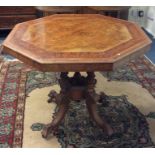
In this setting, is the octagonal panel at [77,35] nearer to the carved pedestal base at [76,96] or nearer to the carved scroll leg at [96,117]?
the carved pedestal base at [76,96]

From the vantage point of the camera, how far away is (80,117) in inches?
81.5

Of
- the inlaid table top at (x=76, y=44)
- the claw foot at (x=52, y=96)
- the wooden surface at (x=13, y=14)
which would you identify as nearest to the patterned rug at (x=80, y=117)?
the claw foot at (x=52, y=96)

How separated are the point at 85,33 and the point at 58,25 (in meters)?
0.27

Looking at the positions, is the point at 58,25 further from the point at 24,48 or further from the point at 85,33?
the point at 24,48

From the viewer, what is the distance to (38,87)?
253cm

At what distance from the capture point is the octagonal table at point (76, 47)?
1.41m

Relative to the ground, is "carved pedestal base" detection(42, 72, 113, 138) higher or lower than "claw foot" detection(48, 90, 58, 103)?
higher

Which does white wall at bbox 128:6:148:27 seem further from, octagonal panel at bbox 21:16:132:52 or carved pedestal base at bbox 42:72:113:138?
carved pedestal base at bbox 42:72:113:138

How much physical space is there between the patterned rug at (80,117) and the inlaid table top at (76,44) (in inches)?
24.1

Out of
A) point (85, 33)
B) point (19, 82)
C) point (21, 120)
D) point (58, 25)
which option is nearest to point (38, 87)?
point (19, 82)

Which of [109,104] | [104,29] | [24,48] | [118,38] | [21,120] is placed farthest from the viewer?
[109,104]

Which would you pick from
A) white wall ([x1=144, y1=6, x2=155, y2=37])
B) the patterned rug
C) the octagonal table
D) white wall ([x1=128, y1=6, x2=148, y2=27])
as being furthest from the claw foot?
white wall ([x1=128, y1=6, x2=148, y2=27])

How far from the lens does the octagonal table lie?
1412 millimetres

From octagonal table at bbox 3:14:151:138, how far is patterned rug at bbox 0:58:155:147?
10 centimetres
